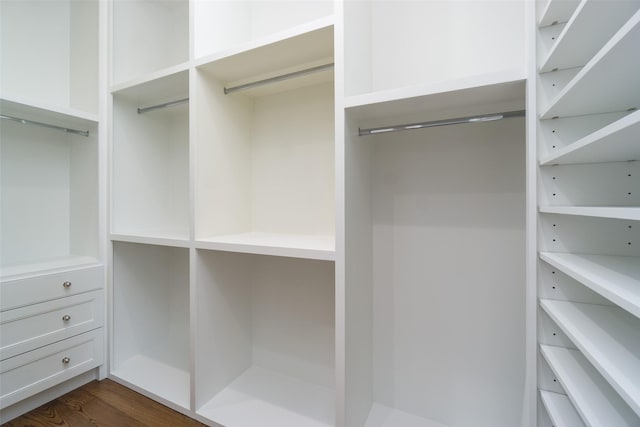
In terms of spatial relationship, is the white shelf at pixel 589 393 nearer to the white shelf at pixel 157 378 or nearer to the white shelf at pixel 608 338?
the white shelf at pixel 608 338

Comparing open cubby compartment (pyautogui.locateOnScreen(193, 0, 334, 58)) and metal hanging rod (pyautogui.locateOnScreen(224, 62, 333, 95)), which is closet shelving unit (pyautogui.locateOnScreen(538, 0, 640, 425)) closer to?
metal hanging rod (pyautogui.locateOnScreen(224, 62, 333, 95))

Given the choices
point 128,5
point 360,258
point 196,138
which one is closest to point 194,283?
point 196,138

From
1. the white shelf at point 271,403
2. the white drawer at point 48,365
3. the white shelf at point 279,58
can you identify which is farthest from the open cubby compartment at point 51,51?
the white shelf at point 271,403

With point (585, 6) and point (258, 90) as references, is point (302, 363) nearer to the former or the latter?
point (258, 90)

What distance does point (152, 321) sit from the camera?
1.93m

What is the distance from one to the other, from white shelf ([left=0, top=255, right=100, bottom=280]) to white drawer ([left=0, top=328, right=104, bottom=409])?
388mm

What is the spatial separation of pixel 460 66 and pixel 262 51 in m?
0.89

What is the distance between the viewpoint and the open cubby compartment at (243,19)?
1.38m

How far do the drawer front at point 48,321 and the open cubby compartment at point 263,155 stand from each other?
2.82 feet

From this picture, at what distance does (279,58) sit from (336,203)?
760 mm

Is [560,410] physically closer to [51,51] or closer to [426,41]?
[426,41]

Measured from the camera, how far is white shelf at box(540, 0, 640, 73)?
54 centimetres

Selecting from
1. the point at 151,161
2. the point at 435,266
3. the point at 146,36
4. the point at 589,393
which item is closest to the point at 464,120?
the point at 435,266

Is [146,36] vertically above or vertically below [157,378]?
Result: above
